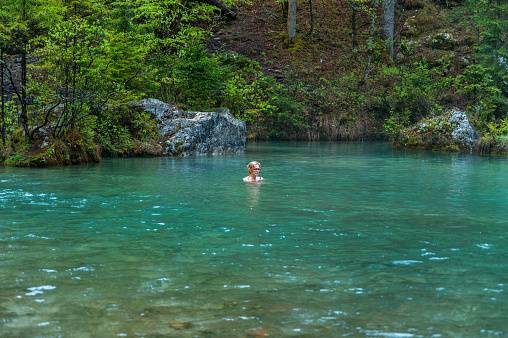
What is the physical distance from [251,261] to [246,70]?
28.9 m

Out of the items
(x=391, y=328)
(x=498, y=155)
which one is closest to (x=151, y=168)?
(x=391, y=328)

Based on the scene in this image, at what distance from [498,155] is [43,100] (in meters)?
18.4

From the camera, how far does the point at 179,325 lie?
3803mm

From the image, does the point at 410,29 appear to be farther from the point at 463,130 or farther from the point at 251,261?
the point at 251,261

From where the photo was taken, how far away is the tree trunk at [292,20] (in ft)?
120

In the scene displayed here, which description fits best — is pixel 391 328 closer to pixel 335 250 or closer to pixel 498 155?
pixel 335 250

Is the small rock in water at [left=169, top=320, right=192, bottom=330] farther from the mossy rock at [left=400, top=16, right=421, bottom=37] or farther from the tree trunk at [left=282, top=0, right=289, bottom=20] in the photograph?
the mossy rock at [left=400, top=16, right=421, bottom=37]

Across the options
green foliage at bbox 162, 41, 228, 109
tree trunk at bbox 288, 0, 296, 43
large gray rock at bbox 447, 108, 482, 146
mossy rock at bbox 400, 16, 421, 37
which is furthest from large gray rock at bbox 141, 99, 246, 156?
mossy rock at bbox 400, 16, 421, 37

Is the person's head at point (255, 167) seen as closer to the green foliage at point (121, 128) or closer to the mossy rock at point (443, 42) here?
the green foliage at point (121, 128)

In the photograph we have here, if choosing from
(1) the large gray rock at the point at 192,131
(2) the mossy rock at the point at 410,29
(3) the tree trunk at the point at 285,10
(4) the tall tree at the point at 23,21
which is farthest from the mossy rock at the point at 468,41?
(4) the tall tree at the point at 23,21

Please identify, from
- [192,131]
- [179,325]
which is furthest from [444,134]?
[179,325]

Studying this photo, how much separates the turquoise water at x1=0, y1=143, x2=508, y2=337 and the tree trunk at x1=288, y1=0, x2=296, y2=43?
27.7 metres

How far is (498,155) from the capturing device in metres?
22.1

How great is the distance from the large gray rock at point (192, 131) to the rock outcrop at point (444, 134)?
8.87m
